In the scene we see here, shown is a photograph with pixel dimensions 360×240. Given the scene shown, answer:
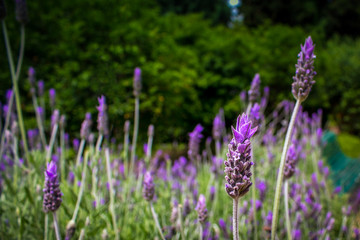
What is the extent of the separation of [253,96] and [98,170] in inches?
45.9

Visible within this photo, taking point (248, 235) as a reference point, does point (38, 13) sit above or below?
above

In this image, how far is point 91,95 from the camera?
6.23 meters

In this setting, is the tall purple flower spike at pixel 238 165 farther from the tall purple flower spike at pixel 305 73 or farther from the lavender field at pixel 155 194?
the tall purple flower spike at pixel 305 73

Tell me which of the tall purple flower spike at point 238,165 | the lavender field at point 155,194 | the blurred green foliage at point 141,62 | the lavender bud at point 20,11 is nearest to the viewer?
the tall purple flower spike at point 238,165

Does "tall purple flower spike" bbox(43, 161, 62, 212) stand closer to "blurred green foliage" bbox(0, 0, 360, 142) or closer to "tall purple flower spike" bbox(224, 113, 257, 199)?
"tall purple flower spike" bbox(224, 113, 257, 199)

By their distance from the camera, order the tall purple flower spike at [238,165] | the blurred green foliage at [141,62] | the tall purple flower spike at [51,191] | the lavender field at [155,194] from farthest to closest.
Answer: the blurred green foliage at [141,62]
the tall purple flower spike at [51,191]
the lavender field at [155,194]
the tall purple flower spike at [238,165]

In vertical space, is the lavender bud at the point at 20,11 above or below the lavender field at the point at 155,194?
above

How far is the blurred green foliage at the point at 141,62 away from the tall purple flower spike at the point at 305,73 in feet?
11.0

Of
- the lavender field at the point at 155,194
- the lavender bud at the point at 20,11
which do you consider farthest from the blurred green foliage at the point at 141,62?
the lavender bud at the point at 20,11

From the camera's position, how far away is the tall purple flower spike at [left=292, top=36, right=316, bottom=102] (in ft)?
3.21


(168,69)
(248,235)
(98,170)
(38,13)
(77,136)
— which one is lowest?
(248,235)

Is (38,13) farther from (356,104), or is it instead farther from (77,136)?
(356,104)

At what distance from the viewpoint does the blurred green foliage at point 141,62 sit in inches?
232

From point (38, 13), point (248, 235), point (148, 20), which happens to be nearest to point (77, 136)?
point (38, 13)
